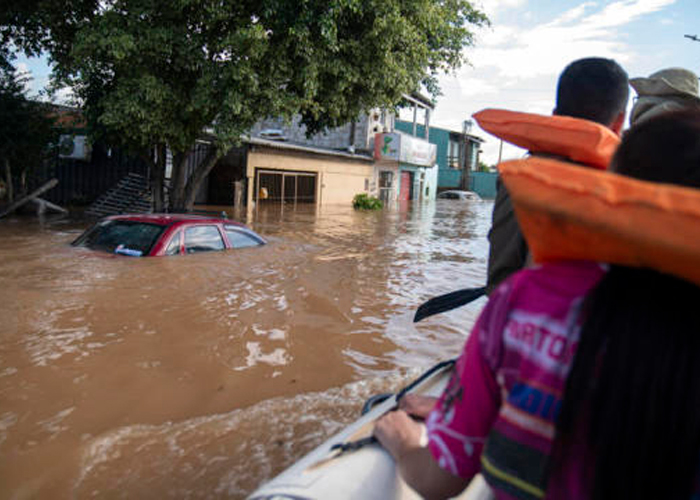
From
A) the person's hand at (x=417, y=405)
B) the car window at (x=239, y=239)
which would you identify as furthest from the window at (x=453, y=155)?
the person's hand at (x=417, y=405)

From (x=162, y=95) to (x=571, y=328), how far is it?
1029 centimetres

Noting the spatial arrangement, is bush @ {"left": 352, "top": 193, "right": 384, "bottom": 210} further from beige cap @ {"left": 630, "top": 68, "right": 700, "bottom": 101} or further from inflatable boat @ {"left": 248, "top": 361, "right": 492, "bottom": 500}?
inflatable boat @ {"left": 248, "top": 361, "right": 492, "bottom": 500}

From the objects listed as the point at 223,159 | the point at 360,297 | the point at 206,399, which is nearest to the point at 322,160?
the point at 223,159

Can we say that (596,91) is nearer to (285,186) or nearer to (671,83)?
(671,83)

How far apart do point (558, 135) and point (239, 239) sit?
6.82 m

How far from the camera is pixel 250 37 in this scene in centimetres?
921

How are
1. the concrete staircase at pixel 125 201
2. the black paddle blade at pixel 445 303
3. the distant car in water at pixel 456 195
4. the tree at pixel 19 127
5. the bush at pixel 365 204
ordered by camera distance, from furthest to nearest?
the distant car in water at pixel 456 195
the bush at pixel 365 204
the concrete staircase at pixel 125 201
the tree at pixel 19 127
the black paddle blade at pixel 445 303

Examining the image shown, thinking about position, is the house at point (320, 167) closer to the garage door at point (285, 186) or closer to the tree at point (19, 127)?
the garage door at point (285, 186)

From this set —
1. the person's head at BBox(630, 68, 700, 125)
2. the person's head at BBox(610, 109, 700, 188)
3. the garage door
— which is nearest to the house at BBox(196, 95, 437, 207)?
the garage door

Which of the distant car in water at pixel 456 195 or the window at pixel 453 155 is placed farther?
the window at pixel 453 155

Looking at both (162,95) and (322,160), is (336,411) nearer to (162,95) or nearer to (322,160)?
(162,95)

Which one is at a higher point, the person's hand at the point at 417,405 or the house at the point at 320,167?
the house at the point at 320,167

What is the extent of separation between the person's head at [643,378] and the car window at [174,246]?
6589 mm

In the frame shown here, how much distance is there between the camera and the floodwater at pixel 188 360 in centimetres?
298
